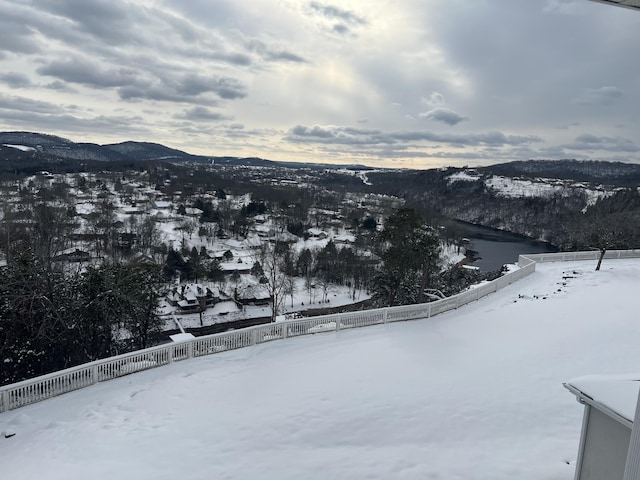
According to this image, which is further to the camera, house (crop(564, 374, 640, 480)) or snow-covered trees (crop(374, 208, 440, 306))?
snow-covered trees (crop(374, 208, 440, 306))

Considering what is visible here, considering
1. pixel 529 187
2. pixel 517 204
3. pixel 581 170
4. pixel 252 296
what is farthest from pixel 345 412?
pixel 581 170

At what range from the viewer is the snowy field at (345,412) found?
5.34 metres

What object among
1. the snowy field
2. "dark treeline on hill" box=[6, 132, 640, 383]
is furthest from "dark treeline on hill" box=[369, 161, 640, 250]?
the snowy field

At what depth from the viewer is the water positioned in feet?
180

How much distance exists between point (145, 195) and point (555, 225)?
295 feet

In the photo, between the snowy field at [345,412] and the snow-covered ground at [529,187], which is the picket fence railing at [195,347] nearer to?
the snowy field at [345,412]

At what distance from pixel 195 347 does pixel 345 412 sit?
169 inches

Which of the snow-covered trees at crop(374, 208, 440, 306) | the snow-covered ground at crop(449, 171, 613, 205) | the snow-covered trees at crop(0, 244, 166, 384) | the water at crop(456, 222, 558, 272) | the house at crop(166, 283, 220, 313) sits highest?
the snow-covered ground at crop(449, 171, 613, 205)

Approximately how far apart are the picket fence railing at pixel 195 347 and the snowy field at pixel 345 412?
231mm

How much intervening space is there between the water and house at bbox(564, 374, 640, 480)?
4803 centimetres

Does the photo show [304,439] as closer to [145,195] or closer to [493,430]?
[493,430]

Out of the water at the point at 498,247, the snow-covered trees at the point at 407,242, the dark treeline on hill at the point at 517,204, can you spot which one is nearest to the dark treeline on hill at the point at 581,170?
the dark treeline on hill at the point at 517,204

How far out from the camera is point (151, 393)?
786cm

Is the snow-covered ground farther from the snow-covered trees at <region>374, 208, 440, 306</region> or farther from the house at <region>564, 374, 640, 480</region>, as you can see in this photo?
the house at <region>564, 374, 640, 480</region>
